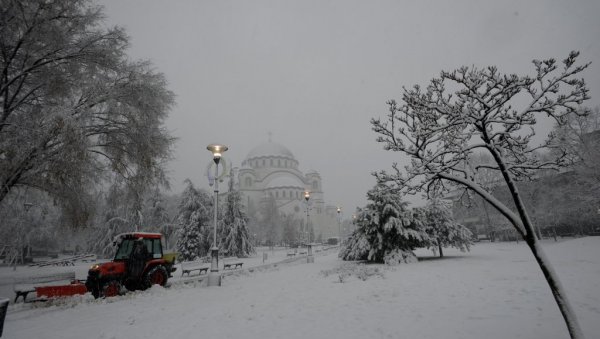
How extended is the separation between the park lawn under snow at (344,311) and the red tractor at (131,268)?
0.64 m

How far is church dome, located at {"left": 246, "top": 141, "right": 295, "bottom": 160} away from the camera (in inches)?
3698

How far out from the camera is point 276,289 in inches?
399

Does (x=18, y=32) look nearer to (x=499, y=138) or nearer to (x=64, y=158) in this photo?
(x=64, y=158)

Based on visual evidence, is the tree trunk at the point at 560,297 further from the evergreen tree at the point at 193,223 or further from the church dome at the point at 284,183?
the church dome at the point at 284,183

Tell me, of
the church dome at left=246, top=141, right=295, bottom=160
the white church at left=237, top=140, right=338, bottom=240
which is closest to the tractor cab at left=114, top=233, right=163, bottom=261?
the white church at left=237, top=140, right=338, bottom=240

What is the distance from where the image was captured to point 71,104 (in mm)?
10047

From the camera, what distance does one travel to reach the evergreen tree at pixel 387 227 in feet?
51.5

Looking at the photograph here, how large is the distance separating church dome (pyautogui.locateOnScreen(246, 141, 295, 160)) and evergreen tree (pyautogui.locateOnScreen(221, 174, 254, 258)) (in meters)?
58.9

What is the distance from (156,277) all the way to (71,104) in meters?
7.07

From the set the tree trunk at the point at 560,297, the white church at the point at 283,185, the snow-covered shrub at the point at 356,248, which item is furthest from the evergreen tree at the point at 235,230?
the white church at the point at 283,185

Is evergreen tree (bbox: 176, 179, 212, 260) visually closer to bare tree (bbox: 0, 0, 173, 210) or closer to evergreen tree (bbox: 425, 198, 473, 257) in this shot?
bare tree (bbox: 0, 0, 173, 210)

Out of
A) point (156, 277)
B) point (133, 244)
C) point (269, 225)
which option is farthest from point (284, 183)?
point (133, 244)

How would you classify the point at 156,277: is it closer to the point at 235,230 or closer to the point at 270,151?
the point at 235,230

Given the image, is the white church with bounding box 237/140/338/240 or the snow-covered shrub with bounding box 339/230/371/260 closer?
the snow-covered shrub with bounding box 339/230/371/260
